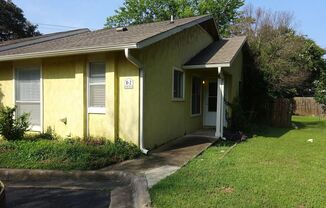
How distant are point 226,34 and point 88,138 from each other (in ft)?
73.6

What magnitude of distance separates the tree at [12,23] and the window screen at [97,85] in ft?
92.6

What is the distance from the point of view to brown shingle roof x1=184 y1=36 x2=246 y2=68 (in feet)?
36.7

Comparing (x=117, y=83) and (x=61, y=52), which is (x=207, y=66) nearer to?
(x=117, y=83)

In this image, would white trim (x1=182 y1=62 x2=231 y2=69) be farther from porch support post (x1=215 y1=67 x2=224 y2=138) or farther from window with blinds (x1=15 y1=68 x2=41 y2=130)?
window with blinds (x1=15 y1=68 x2=41 y2=130)

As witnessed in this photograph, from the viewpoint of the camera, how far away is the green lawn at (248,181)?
504cm

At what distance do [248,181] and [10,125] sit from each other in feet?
23.3

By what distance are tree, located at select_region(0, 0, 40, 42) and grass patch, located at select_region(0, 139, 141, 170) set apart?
94.1ft

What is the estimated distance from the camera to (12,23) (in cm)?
3394

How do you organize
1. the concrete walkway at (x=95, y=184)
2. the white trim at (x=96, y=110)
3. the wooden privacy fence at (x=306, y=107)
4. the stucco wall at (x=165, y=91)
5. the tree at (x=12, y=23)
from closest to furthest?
1. the concrete walkway at (x=95, y=184)
2. the stucco wall at (x=165, y=91)
3. the white trim at (x=96, y=110)
4. the wooden privacy fence at (x=306, y=107)
5. the tree at (x=12, y=23)

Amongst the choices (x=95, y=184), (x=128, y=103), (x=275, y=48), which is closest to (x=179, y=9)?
(x=275, y=48)

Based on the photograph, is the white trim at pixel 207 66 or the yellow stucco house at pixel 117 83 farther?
the white trim at pixel 207 66

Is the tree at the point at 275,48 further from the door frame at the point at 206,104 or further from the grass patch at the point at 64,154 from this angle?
the grass patch at the point at 64,154

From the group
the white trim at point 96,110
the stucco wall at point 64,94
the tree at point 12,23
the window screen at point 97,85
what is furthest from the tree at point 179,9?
the white trim at point 96,110

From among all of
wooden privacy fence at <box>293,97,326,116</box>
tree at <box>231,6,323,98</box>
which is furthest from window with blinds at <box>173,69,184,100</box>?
wooden privacy fence at <box>293,97,326,116</box>
